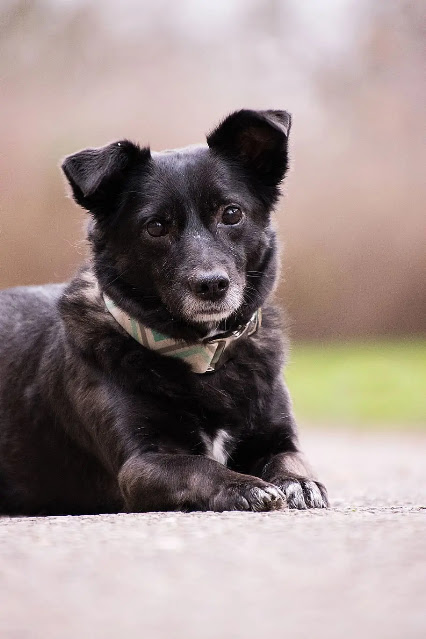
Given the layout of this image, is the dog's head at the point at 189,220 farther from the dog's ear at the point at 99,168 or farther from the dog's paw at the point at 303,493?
the dog's paw at the point at 303,493

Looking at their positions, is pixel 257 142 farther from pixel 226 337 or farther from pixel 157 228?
pixel 226 337

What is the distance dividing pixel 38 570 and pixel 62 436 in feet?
6.64

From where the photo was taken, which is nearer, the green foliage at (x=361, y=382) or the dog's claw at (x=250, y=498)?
the dog's claw at (x=250, y=498)

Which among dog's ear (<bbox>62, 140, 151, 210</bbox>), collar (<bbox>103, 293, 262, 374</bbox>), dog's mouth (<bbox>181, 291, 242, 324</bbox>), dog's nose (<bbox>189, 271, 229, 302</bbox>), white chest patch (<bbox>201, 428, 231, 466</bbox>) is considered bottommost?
white chest patch (<bbox>201, 428, 231, 466</bbox>)

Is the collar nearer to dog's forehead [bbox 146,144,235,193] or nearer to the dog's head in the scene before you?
the dog's head

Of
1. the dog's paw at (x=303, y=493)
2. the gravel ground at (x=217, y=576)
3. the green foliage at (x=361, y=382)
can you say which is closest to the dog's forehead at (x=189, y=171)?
the dog's paw at (x=303, y=493)

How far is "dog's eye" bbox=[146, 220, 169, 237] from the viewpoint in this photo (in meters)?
4.16

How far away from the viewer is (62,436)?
4410 mm

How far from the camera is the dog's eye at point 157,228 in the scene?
4.16 meters

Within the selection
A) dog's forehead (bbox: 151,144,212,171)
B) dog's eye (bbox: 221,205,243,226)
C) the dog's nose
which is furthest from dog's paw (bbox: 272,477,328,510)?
dog's forehead (bbox: 151,144,212,171)

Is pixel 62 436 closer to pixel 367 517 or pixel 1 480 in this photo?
pixel 1 480

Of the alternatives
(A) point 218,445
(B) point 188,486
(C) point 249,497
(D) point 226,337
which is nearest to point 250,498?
(C) point 249,497

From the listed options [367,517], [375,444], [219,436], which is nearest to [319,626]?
[367,517]

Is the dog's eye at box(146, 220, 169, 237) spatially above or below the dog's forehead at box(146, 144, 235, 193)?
below
